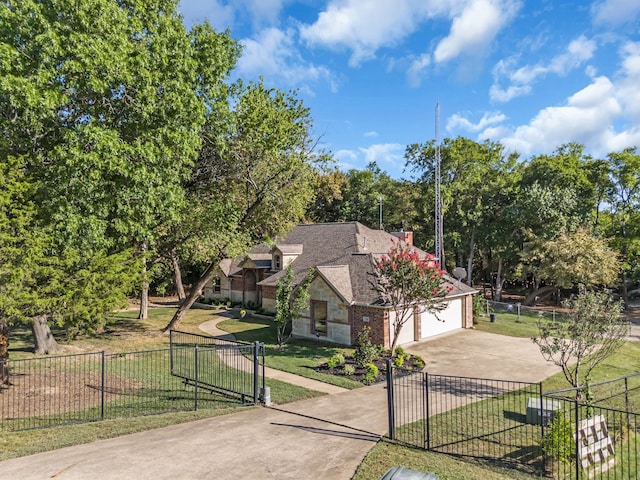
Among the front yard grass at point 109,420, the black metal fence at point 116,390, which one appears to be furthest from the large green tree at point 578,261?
the black metal fence at point 116,390

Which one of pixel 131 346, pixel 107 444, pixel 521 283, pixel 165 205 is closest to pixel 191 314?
pixel 131 346

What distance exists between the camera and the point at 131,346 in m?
21.7

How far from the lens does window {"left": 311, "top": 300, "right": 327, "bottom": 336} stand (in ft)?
79.2

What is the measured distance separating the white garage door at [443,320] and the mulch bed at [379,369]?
16.9 feet

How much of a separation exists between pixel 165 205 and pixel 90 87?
5.32 m

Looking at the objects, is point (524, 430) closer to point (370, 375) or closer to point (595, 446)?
point (595, 446)

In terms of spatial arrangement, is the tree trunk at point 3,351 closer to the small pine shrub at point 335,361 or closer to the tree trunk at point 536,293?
the small pine shrub at point 335,361

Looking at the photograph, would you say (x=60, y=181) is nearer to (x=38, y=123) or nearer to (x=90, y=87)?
(x=38, y=123)

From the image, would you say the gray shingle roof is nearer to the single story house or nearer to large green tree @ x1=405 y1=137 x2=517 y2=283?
the single story house

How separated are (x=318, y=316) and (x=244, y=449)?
15205 millimetres

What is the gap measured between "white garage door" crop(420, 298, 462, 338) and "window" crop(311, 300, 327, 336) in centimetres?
545

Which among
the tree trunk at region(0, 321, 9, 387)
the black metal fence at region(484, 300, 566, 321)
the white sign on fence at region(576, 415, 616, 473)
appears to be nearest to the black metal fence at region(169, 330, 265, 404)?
the tree trunk at region(0, 321, 9, 387)

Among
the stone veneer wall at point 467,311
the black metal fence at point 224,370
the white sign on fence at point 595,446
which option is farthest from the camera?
the stone veneer wall at point 467,311

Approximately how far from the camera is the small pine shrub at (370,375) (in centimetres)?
1611
